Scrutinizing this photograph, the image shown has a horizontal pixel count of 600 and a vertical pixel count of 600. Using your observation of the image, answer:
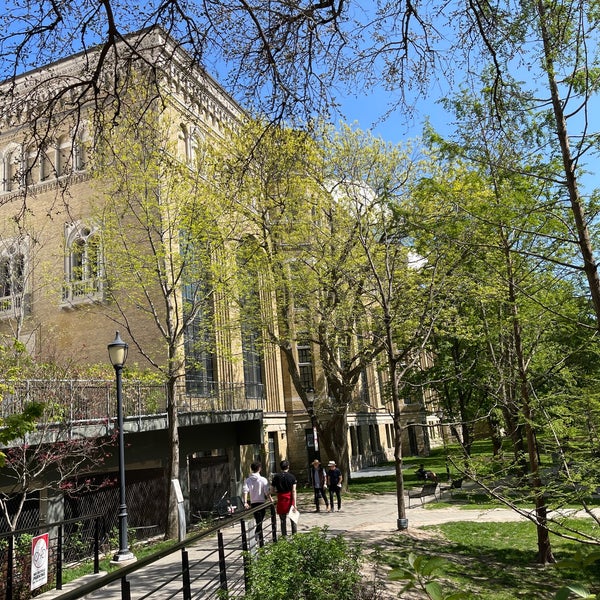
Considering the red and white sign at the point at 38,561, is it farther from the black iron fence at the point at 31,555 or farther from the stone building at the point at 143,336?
the stone building at the point at 143,336

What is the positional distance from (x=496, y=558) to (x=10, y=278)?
855 inches

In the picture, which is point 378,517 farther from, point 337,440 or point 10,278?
point 10,278

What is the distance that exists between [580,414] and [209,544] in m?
9.01

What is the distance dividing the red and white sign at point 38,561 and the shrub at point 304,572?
12.3ft

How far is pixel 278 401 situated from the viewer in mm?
34094

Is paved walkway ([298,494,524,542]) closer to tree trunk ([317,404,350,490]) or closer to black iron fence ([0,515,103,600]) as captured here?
tree trunk ([317,404,350,490])

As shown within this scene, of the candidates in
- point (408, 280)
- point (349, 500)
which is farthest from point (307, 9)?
point (349, 500)

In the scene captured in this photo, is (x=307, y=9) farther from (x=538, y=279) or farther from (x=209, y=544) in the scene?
(x=209, y=544)

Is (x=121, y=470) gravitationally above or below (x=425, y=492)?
above

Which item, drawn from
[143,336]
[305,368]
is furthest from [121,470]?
[305,368]

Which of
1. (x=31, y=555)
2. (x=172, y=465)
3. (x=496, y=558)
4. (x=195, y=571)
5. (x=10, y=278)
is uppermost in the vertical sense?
(x=10, y=278)

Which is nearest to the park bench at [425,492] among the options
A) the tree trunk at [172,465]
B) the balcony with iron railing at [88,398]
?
the balcony with iron railing at [88,398]

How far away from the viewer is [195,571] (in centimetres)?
985

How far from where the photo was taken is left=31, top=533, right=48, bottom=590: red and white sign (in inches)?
344
